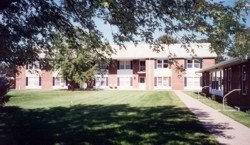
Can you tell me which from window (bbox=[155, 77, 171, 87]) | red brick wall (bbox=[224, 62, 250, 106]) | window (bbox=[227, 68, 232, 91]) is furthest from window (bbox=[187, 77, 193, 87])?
red brick wall (bbox=[224, 62, 250, 106])

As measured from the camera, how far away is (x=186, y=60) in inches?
2115

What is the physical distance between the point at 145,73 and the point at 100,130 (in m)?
43.8

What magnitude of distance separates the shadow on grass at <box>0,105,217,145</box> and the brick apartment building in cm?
3792

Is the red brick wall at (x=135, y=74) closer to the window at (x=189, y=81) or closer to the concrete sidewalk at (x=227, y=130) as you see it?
the window at (x=189, y=81)

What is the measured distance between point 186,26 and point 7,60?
20.7 ft

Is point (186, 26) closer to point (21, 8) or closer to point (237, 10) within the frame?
point (237, 10)

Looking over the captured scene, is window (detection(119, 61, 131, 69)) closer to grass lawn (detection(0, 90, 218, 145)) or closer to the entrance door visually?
the entrance door

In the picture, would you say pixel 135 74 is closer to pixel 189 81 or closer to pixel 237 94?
pixel 189 81

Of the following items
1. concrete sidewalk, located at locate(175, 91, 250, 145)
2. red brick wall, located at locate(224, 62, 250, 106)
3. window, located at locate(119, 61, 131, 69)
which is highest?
window, located at locate(119, 61, 131, 69)

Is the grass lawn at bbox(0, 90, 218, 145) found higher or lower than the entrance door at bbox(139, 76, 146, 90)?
lower

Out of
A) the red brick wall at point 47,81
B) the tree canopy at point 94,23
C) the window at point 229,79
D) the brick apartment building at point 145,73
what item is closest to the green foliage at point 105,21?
the tree canopy at point 94,23

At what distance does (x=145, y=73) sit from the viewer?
55.2 meters

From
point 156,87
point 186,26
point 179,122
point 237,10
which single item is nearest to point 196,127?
point 179,122

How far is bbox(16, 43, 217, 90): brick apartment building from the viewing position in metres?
53.5
